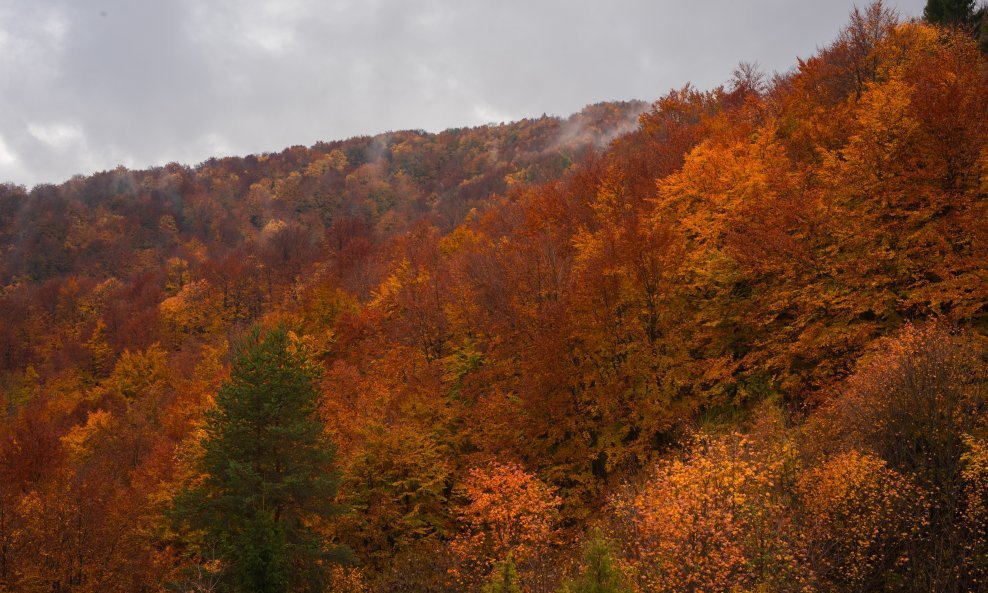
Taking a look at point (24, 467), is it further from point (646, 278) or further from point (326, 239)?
point (326, 239)

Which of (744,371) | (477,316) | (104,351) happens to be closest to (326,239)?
(104,351)

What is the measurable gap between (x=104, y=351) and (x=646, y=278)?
7422 centimetres

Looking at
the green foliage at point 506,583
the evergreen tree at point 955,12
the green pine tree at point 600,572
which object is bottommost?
the green foliage at point 506,583

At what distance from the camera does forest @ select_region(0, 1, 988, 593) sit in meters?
12.5

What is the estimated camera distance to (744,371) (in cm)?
2100

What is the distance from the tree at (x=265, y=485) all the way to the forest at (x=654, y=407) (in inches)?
4.8

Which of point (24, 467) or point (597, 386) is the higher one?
point (597, 386)

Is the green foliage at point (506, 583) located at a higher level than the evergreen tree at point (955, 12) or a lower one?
lower

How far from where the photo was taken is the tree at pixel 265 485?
18.9 meters

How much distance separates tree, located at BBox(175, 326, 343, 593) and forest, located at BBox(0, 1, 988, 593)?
0.12 metres

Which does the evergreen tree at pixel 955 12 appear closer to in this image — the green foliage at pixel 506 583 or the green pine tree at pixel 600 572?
the green pine tree at pixel 600 572

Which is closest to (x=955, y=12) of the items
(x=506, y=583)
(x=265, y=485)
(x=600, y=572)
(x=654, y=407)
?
(x=654, y=407)

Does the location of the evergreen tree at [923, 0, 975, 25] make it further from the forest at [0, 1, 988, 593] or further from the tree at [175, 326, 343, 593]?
the tree at [175, 326, 343, 593]

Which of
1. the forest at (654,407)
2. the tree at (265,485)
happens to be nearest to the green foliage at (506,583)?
the forest at (654,407)
